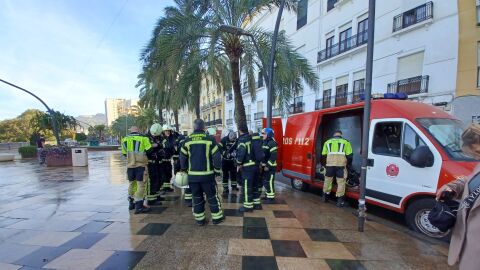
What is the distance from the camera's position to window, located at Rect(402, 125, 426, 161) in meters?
4.96

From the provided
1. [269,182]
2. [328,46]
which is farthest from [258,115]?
[269,182]

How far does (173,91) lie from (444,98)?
44.4 feet

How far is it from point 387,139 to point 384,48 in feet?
47.6

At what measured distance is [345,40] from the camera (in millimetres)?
20438

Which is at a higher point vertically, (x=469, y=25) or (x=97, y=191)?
(x=469, y=25)

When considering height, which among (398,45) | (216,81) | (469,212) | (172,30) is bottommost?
(469,212)

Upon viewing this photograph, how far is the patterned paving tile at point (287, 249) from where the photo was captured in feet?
12.9

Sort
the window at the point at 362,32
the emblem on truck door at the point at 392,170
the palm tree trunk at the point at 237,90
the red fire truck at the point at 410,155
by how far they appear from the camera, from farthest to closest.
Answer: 1. the window at the point at 362,32
2. the palm tree trunk at the point at 237,90
3. the emblem on truck door at the point at 392,170
4. the red fire truck at the point at 410,155

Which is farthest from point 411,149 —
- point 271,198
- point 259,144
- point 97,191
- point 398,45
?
point 398,45

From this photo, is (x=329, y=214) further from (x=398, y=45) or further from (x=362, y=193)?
(x=398, y=45)

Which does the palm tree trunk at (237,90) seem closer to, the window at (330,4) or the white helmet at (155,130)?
the white helmet at (155,130)

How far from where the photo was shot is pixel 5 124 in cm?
5628

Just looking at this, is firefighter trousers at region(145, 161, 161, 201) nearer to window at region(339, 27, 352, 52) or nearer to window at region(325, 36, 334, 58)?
window at region(339, 27, 352, 52)

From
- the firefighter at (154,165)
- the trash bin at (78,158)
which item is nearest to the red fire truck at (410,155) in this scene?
the firefighter at (154,165)
